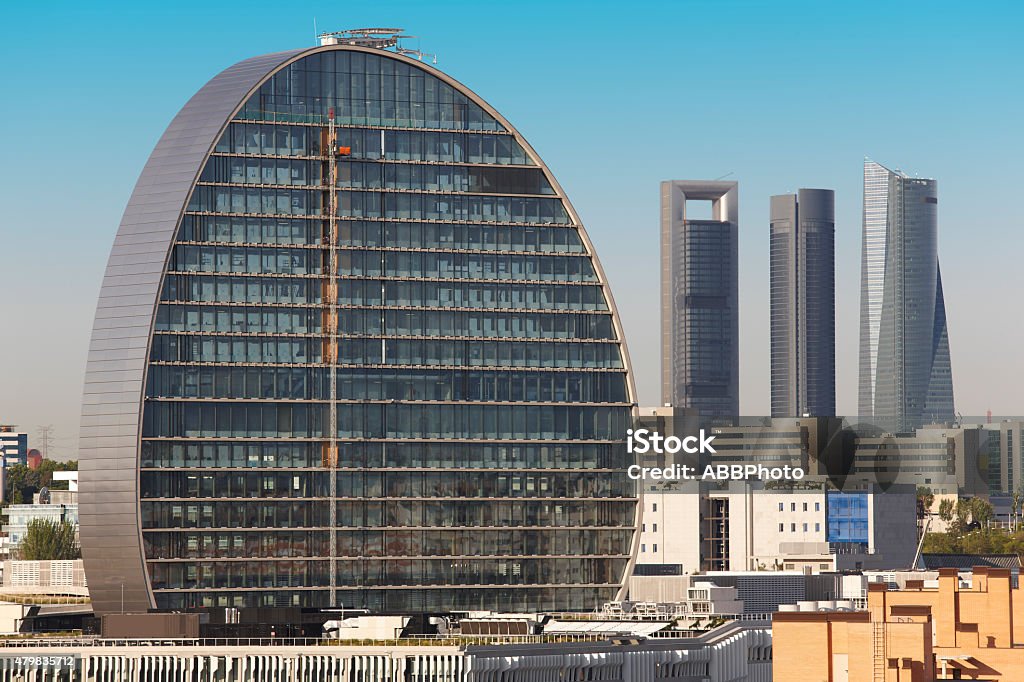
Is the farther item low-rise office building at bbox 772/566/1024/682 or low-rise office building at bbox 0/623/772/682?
low-rise office building at bbox 0/623/772/682

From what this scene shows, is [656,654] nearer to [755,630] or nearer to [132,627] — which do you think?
[755,630]

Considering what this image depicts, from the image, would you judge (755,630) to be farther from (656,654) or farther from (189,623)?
(189,623)

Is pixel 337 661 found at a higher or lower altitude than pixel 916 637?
lower

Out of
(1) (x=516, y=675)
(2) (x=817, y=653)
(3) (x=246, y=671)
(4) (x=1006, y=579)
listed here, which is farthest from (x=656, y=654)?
(2) (x=817, y=653)

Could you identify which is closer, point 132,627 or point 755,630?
point 132,627

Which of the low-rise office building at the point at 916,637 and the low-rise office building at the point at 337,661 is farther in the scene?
the low-rise office building at the point at 337,661

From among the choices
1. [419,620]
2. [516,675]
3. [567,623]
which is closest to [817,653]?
[516,675]

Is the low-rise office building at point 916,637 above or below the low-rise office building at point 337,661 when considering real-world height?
above

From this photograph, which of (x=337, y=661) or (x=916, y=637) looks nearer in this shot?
(x=916, y=637)

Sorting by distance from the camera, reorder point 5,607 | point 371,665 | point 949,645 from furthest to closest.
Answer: point 5,607 → point 371,665 → point 949,645

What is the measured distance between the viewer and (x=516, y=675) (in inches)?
6225

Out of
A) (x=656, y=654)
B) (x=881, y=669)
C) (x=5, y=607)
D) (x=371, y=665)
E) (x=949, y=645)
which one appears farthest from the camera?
(x=5, y=607)

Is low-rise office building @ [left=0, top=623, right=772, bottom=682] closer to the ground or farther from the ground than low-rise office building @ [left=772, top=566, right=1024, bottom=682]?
closer to the ground

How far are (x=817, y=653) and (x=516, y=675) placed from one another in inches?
2406
